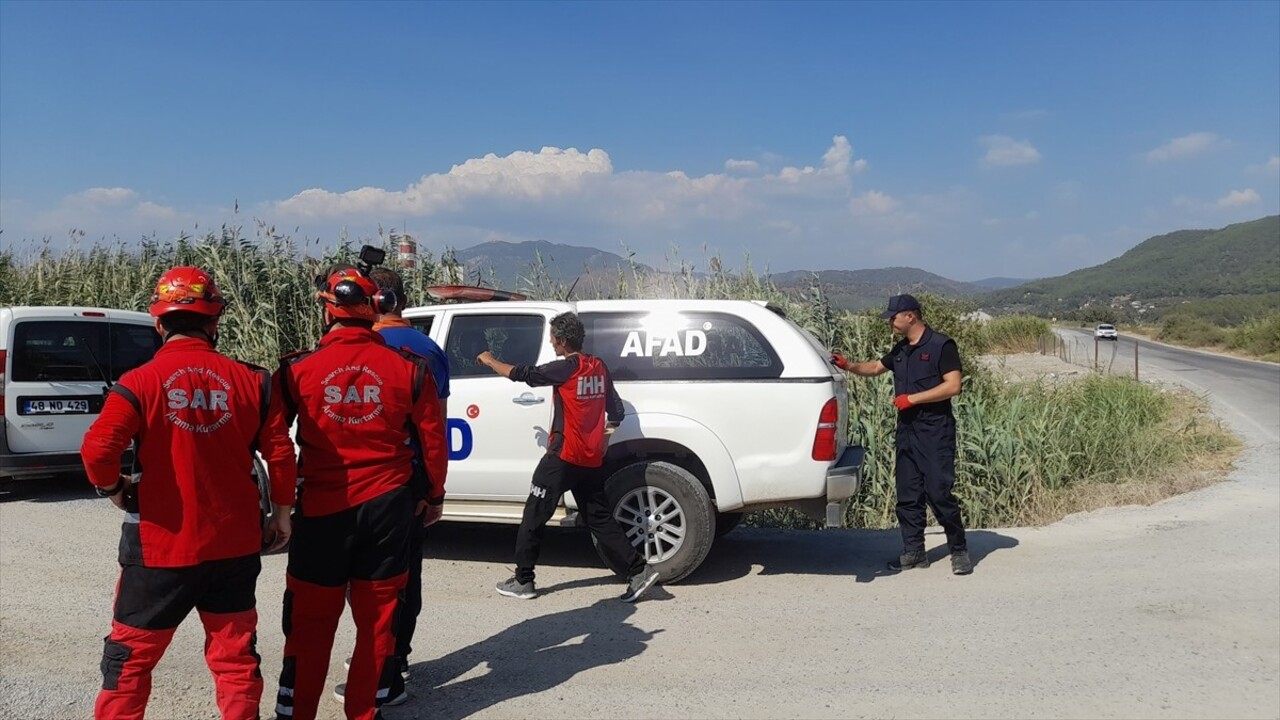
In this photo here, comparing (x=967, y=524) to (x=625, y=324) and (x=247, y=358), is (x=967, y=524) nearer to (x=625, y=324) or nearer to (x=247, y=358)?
(x=625, y=324)

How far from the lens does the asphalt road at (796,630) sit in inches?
160

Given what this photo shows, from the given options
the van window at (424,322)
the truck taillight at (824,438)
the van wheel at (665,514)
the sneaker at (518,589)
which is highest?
the van window at (424,322)

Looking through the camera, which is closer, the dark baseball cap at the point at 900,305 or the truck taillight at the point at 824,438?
the truck taillight at the point at 824,438

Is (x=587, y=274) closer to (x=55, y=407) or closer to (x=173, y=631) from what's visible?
(x=55, y=407)

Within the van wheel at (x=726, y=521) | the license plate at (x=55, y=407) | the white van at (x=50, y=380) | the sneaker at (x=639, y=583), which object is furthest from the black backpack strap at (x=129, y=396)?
the license plate at (x=55, y=407)

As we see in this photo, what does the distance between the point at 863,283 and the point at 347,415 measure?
8842mm

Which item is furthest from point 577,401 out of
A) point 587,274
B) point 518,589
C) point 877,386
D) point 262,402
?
point 587,274

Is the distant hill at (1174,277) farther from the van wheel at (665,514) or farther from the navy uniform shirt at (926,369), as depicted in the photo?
the van wheel at (665,514)

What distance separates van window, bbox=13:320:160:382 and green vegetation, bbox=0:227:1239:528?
83.3 inches

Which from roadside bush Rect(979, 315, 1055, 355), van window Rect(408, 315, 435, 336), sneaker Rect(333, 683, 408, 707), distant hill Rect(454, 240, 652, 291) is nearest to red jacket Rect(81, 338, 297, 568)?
sneaker Rect(333, 683, 408, 707)

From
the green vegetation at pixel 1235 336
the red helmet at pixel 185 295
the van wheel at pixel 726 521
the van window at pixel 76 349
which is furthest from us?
the green vegetation at pixel 1235 336

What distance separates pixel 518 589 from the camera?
5.69 meters

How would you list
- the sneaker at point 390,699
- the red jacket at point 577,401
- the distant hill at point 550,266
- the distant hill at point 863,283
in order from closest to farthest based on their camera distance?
1. the sneaker at point 390,699
2. the red jacket at point 577,401
3. the distant hill at point 863,283
4. the distant hill at point 550,266

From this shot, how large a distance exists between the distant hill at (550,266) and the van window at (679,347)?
4.38m
